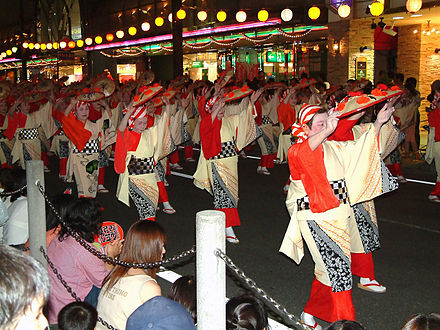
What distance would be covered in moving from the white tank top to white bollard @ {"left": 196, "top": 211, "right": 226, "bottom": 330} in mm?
763

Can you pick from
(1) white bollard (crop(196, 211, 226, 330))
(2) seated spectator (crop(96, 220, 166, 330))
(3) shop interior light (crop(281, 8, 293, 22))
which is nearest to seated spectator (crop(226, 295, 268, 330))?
(1) white bollard (crop(196, 211, 226, 330))

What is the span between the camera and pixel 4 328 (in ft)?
4.27

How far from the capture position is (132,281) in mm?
3086

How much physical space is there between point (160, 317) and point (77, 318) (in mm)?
446

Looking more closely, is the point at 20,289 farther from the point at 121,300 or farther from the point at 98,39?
the point at 98,39

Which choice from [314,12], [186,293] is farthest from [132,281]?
[314,12]

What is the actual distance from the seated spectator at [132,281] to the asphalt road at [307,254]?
→ 174cm

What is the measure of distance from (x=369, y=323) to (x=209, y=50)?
20.7 metres

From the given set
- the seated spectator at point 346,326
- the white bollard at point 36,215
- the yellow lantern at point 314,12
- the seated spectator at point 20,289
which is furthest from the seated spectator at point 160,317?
the yellow lantern at point 314,12

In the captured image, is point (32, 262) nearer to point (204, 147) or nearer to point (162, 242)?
point (162, 242)

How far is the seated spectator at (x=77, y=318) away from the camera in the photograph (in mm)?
2689

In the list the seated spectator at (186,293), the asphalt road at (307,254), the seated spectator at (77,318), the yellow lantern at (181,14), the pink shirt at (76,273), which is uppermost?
the yellow lantern at (181,14)

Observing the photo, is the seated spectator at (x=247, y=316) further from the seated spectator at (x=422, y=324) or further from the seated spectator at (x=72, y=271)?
the seated spectator at (x=72, y=271)

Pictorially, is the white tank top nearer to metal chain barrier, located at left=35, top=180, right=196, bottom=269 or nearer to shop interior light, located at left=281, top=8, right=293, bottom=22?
metal chain barrier, located at left=35, top=180, right=196, bottom=269
